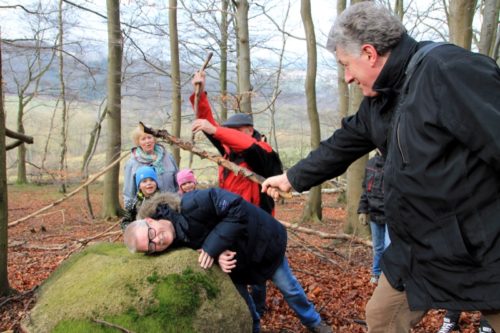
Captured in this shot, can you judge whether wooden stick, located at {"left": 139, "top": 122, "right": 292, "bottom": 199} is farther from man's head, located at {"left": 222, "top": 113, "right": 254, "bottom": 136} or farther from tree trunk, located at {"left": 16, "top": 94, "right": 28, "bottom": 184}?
tree trunk, located at {"left": 16, "top": 94, "right": 28, "bottom": 184}

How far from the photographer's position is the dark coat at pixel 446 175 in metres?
1.86

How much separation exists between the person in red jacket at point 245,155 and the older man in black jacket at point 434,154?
1.84m

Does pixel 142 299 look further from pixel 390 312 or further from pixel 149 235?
pixel 390 312

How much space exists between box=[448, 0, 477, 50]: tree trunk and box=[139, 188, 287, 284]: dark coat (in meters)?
4.73

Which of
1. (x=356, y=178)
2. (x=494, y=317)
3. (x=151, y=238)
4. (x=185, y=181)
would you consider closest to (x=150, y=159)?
(x=185, y=181)

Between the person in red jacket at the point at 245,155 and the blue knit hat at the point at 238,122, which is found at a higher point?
the blue knit hat at the point at 238,122

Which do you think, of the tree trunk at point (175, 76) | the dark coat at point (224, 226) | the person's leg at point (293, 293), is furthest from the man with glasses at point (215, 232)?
the tree trunk at point (175, 76)

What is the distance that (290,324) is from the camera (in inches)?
170

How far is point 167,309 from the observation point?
9.76 ft

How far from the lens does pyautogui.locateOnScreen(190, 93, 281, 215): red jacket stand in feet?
13.6

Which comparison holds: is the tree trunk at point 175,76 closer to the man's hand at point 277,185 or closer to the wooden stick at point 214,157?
the wooden stick at point 214,157

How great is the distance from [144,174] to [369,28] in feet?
10.7


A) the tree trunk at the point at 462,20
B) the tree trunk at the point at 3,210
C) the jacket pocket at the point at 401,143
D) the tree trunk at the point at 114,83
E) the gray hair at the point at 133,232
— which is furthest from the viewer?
the tree trunk at the point at 114,83

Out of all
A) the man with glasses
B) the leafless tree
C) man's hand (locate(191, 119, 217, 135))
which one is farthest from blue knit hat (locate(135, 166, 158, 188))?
the man with glasses
